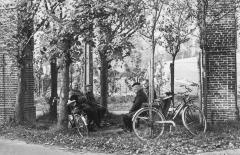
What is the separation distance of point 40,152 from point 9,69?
6597 millimetres

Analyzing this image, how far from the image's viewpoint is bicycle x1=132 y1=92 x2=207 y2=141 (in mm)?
10359

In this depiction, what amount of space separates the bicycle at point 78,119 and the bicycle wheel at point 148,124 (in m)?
1.63

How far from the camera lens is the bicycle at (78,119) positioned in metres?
11.7

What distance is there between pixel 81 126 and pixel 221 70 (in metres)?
4.39

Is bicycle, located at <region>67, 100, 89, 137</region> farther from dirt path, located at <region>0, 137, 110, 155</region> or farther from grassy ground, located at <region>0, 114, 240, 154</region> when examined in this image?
dirt path, located at <region>0, 137, 110, 155</region>

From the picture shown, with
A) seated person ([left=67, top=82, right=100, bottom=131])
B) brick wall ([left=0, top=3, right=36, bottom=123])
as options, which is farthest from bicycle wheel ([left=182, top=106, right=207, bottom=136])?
brick wall ([left=0, top=3, right=36, bottom=123])

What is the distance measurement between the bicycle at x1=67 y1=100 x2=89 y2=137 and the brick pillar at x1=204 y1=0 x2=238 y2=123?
368cm

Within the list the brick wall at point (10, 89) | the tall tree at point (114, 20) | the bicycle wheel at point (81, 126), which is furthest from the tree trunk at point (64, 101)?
the brick wall at point (10, 89)

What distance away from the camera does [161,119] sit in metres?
10.5

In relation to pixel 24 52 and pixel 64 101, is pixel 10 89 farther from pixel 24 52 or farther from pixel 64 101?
pixel 64 101

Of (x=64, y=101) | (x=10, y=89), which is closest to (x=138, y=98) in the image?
(x=64, y=101)

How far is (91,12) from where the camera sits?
11.2 meters

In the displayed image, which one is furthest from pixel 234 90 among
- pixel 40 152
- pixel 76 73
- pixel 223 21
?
pixel 76 73

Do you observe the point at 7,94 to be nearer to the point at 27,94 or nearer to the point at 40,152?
the point at 27,94
